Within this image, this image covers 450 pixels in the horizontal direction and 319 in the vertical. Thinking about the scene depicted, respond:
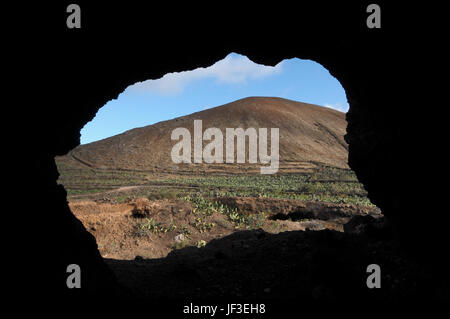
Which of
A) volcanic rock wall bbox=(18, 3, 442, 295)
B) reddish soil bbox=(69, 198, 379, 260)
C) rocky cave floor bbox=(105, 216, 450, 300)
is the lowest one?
reddish soil bbox=(69, 198, 379, 260)

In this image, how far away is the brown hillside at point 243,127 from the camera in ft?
152

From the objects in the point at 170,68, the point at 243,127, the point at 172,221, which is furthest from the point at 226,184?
the point at 170,68

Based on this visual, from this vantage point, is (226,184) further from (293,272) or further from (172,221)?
(293,272)

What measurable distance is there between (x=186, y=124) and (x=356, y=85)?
193 ft

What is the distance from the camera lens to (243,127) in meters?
56.2

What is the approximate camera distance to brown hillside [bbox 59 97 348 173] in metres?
46.2

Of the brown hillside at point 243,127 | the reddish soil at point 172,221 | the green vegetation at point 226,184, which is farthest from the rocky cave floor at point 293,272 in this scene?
the brown hillside at point 243,127

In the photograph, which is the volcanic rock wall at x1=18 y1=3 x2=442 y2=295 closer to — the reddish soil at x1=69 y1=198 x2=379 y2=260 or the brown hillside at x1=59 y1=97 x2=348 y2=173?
the reddish soil at x1=69 y1=198 x2=379 y2=260

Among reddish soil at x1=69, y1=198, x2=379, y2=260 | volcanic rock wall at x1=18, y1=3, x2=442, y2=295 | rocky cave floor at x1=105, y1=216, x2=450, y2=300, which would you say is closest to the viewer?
volcanic rock wall at x1=18, y1=3, x2=442, y2=295

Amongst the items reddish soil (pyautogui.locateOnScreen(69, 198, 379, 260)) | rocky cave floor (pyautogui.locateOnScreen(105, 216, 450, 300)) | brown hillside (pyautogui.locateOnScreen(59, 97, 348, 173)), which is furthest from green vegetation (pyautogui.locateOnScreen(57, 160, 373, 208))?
rocky cave floor (pyautogui.locateOnScreen(105, 216, 450, 300))

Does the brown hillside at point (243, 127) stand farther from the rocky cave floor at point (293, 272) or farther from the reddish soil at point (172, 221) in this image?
the rocky cave floor at point (293, 272)

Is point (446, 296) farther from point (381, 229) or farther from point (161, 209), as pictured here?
point (161, 209)

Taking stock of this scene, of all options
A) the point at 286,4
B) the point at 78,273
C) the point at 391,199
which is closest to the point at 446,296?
the point at 391,199
